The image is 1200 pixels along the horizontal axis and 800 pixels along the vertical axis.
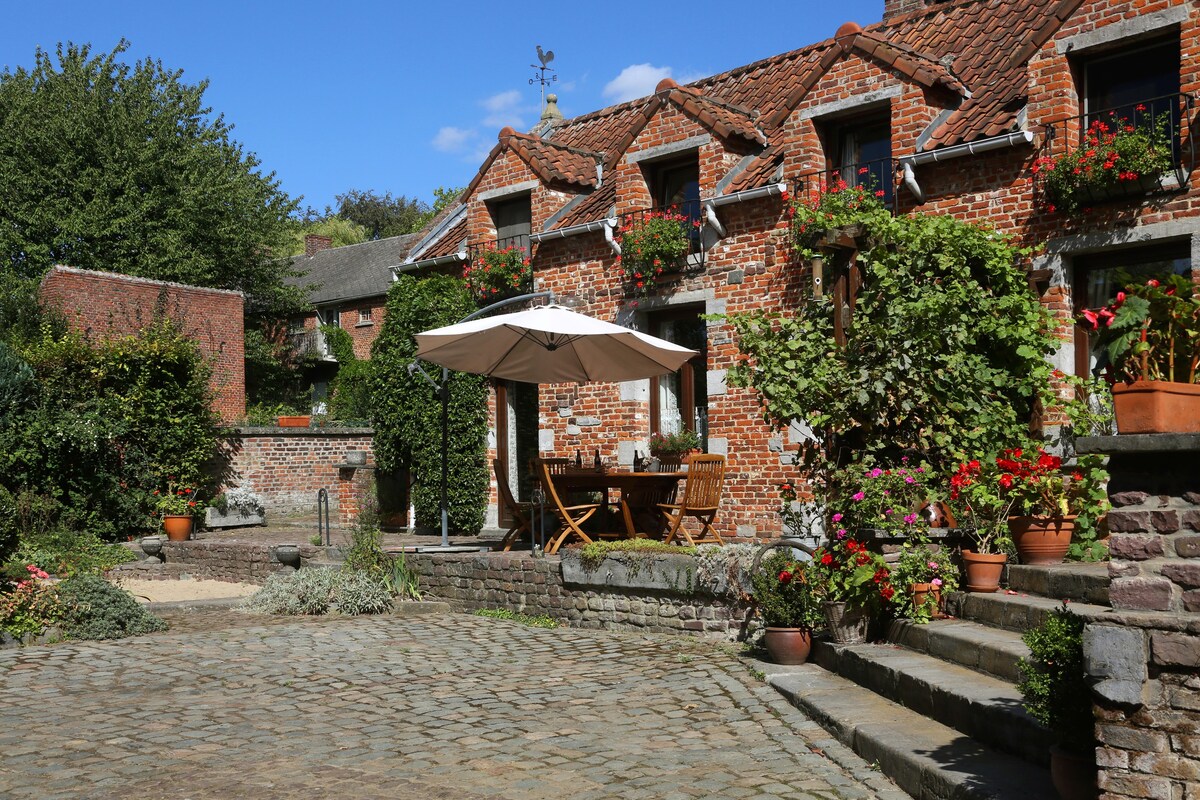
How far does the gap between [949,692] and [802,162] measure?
27.4 ft

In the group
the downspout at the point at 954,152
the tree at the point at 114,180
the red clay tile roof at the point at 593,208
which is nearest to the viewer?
the downspout at the point at 954,152

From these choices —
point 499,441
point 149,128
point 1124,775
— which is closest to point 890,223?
point 1124,775

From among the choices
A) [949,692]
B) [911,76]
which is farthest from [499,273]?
[949,692]

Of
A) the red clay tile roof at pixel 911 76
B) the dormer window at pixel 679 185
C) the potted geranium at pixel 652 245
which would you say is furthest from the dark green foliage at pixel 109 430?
the dormer window at pixel 679 185

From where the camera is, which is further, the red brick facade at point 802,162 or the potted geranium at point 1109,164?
the red brick facade at point 802,162

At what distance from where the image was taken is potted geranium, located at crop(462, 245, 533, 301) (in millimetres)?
15680

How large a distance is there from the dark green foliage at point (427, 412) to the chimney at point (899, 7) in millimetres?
7047

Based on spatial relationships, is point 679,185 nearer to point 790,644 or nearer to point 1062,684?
point 790,644

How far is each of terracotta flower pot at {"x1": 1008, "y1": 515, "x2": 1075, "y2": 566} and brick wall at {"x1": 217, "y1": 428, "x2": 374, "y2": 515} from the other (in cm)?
1482

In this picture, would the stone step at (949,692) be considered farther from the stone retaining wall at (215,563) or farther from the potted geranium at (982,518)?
the stone retaining wall at (215,563)

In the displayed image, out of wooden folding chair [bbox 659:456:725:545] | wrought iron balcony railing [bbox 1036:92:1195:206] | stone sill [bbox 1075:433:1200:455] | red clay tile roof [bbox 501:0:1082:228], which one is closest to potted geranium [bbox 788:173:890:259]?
red clay tile roof [bbox 501:0:1082:228]

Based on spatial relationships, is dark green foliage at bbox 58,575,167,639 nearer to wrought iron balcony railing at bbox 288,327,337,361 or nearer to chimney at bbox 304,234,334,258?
wrought iron balcony railing at bbox 288,327,337,361

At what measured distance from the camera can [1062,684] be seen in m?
4.12

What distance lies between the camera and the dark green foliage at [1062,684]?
158 inches
